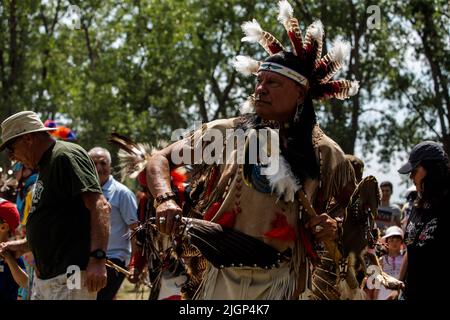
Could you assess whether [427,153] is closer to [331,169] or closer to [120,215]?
[331,169]

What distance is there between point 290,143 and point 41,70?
24562 millimetres

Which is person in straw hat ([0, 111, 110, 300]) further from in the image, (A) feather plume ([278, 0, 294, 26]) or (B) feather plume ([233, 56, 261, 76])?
(A) feather plume ([278, 0, 294, 26])

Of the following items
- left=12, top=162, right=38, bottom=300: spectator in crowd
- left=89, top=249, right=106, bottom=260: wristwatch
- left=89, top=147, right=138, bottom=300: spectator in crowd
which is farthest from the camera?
left=89, top=147, right=138, bottom=300: spectator in crowd

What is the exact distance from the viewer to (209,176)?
4.77 metres

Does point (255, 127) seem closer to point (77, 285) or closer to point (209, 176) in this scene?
point (209, 176)

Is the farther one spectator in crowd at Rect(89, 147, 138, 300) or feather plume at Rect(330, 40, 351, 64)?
spectator in crowd at Rect(89, 147, 138, 300)

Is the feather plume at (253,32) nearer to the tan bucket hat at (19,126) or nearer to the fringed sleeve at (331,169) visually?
the fringed sleeve at (331,169)

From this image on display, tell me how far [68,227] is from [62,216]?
0.25ft

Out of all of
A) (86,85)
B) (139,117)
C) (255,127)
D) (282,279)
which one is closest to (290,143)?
(255,127)

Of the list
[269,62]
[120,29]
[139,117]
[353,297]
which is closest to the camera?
[269,62]

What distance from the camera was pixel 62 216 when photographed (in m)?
5.23

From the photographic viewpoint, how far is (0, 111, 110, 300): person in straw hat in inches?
205

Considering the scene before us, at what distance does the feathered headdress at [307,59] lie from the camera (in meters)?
4.80

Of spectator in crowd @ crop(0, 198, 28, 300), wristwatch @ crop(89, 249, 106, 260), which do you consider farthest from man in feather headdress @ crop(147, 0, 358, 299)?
spectator in crowd @ crop(0, 198, 28, 300)
